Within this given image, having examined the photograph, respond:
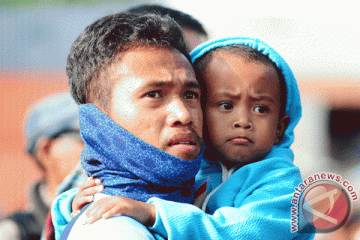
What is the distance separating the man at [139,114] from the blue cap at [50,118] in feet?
Result: 8.70

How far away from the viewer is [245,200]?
5.52 feet

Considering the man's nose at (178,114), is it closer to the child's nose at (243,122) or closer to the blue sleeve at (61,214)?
the child's nose at (243,122)

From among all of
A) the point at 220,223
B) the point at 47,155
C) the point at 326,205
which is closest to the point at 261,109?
the point at 326,205

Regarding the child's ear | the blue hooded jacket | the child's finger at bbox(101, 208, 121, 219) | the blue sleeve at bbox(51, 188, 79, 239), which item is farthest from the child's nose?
the blue sleeve at bbox(51, 188, 79, 239)

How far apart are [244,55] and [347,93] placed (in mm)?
4786

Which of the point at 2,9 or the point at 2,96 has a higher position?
the point at 2,9

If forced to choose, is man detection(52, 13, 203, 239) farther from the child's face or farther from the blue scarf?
the child's face

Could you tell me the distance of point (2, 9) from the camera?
4871 millimetres

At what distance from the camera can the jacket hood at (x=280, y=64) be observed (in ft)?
6.26

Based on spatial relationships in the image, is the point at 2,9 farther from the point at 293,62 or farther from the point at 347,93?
the point at 347,93

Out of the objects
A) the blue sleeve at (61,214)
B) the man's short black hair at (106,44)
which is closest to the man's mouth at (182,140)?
the man's short black hair at (106,44)

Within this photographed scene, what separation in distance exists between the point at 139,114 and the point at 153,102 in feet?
0.23

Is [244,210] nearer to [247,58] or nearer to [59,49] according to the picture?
[247,58]

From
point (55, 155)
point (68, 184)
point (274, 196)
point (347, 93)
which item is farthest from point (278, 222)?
point (347, 93)
